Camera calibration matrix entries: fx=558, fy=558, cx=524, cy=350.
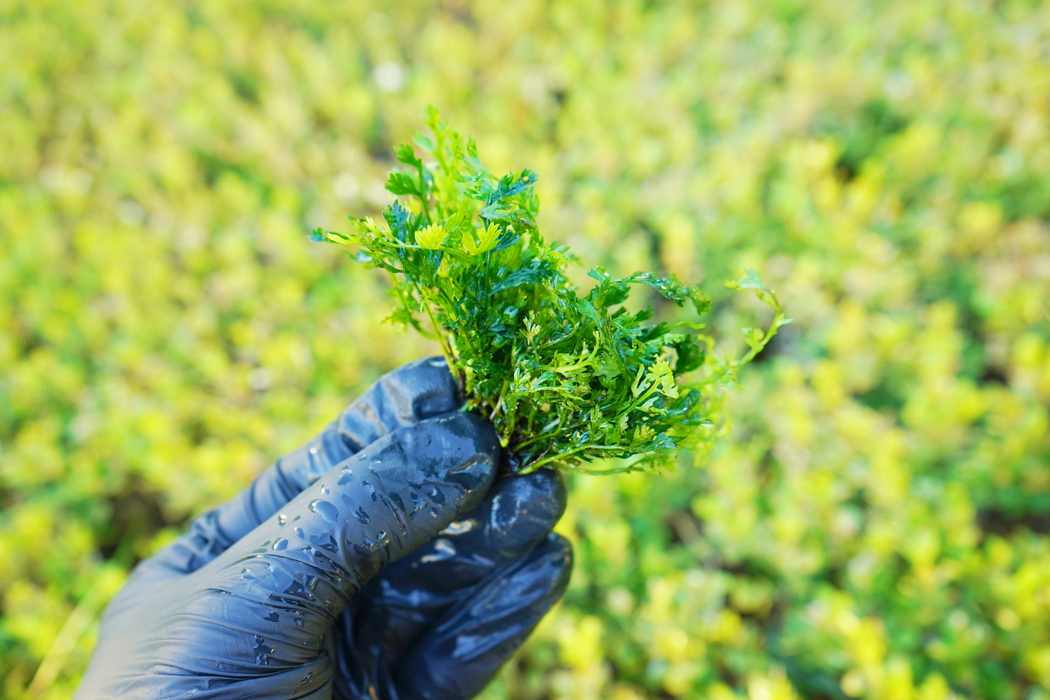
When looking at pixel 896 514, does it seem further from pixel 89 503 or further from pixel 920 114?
pixel 89 503

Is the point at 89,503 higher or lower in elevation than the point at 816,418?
higher

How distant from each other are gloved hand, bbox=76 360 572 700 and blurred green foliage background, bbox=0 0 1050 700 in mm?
473

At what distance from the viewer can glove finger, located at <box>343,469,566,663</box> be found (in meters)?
1.13

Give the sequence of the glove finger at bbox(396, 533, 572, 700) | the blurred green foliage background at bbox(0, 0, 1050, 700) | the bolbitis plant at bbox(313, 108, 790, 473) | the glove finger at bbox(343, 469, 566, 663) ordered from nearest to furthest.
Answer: the bolbitis plant at bbox(313, 108, 790, 473) < the glove finger at bbox(343, 469, 566, 663) < the glove finger at bbox(396, 533, 572, 700) < the blurred green foliage background at bbox(0, 0, 1050, 700)

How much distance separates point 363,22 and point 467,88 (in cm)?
126

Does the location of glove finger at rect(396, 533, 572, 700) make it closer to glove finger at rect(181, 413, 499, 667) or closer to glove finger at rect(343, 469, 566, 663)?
glove finger at rect(343, 469, 566, 663)

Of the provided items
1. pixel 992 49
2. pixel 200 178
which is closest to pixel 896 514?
pixel 992 49

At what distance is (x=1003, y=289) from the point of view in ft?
7.68

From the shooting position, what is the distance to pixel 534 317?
0.90m

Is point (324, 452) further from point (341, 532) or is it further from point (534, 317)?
point (534, 317)

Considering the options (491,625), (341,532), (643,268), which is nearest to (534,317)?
(341,532)

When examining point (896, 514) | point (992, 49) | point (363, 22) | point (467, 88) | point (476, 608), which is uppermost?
point (363, 22)

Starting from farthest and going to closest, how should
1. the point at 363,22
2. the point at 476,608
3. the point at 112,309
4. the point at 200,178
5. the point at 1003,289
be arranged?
the point at 363,22, the point at 200,178, the point at 112,309, the point at 1003,289, the point at 476,608

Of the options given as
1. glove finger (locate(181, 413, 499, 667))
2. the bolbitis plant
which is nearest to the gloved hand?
glove finger (locate(181, 413, 499, 667))
